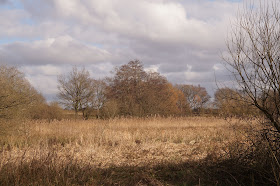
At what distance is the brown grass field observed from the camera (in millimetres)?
5137

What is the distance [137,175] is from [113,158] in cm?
255

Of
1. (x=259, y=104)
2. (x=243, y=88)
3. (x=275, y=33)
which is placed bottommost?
(x=259, y=104)

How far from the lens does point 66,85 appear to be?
3297 centimetres

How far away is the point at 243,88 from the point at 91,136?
25.5ft

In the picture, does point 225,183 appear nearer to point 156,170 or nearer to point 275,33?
point 156,170

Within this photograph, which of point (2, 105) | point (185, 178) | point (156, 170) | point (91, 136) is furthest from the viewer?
point (91, 136)

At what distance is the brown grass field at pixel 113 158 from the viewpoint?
514 centimetres

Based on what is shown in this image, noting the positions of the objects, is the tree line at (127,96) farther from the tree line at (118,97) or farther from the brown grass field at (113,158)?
the brown grass field at (113,158)

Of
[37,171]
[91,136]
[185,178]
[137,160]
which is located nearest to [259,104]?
[185,178]

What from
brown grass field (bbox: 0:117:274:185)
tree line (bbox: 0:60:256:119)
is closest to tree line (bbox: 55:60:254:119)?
tree line (bbox: 0:60:256:119)

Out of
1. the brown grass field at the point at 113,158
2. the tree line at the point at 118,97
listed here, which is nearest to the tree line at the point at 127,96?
the tree line at the point at 118,97

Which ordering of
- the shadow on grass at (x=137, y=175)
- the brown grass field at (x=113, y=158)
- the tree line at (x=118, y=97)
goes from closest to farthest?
the shadow on grass at (x=137, y=175)
the brown grass field at (x=113, y=158)
the tree line at (x=118, y=97)

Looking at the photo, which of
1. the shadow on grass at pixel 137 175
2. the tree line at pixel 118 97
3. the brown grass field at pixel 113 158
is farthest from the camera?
the tree line at pixel 118 97

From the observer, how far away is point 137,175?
5723 mm
